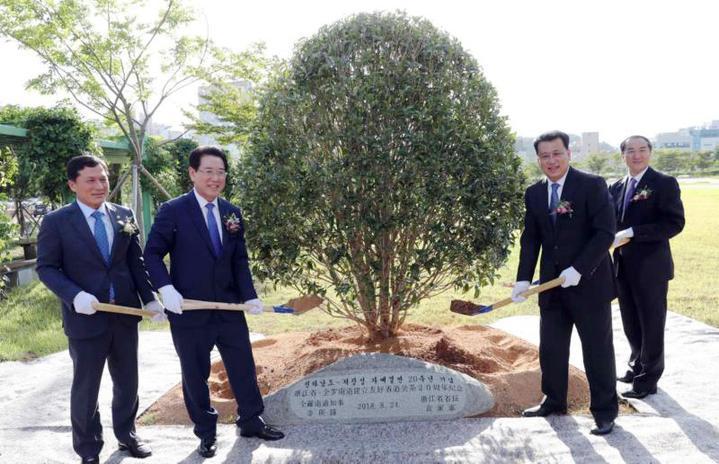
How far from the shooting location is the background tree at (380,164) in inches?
169

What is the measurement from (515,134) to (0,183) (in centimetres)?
582

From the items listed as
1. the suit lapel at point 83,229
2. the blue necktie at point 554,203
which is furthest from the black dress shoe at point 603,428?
the suit lapel at point 83,229

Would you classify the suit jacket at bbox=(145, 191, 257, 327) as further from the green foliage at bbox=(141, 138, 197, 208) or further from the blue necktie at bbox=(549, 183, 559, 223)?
the green foliage at bbox=(141, 138, 197, 208)

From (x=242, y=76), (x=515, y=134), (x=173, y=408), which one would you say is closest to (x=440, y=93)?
(x=515, y=134)

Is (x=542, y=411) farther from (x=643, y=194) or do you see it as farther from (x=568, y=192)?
(x=643, y=194)

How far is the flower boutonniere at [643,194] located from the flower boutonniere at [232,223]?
3.39 m

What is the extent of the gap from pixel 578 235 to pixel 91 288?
344cm

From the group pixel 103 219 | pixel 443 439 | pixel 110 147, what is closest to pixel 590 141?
pixel 110 147

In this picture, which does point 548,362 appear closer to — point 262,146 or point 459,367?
point 459,367

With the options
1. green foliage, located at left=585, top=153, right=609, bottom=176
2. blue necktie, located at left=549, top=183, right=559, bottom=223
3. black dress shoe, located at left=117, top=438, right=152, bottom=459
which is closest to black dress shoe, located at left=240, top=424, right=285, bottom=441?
black dress shoe, located at left=117, top=438, right=152, bottom=459

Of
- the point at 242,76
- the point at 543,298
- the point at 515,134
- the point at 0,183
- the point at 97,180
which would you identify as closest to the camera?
the point at 97,180

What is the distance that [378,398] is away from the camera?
4316 millimetres

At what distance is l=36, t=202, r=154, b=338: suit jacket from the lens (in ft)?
11.8

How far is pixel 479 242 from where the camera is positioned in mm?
4473
